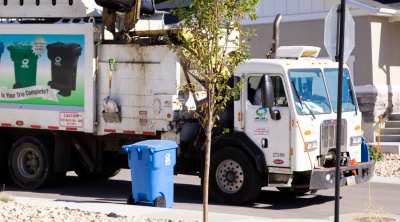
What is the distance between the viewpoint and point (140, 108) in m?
12.7

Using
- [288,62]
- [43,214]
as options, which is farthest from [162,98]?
[43,214]

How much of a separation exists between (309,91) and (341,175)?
143 cm

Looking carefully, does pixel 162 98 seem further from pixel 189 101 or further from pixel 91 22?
pixel 91 22

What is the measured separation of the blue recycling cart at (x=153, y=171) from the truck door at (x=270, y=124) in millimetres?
1303

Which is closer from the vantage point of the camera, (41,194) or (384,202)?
(384,202)

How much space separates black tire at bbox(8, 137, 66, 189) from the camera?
44.4 ft

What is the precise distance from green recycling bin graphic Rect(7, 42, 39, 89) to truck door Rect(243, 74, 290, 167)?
14.3 ft

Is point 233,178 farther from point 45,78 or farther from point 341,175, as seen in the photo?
point 45,78

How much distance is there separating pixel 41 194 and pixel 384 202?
Result: 5983 millimetres

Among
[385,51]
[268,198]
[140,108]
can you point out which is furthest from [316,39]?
[140,108]

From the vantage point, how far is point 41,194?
43.1 feet

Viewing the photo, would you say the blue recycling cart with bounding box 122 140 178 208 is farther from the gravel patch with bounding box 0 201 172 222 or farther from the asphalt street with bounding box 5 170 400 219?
the gravel patch with bounding box 0 201 172 222

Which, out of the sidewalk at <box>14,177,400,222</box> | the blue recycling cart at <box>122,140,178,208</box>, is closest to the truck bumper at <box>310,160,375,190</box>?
the sidewalk at <box>14,177,400,222</box>

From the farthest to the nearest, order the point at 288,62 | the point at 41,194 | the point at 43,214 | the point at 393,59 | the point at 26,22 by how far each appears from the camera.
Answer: the point at 393,59 < the point at 26,22 < the point at 41,194 < the point at 288,62 < the point at 43,214
